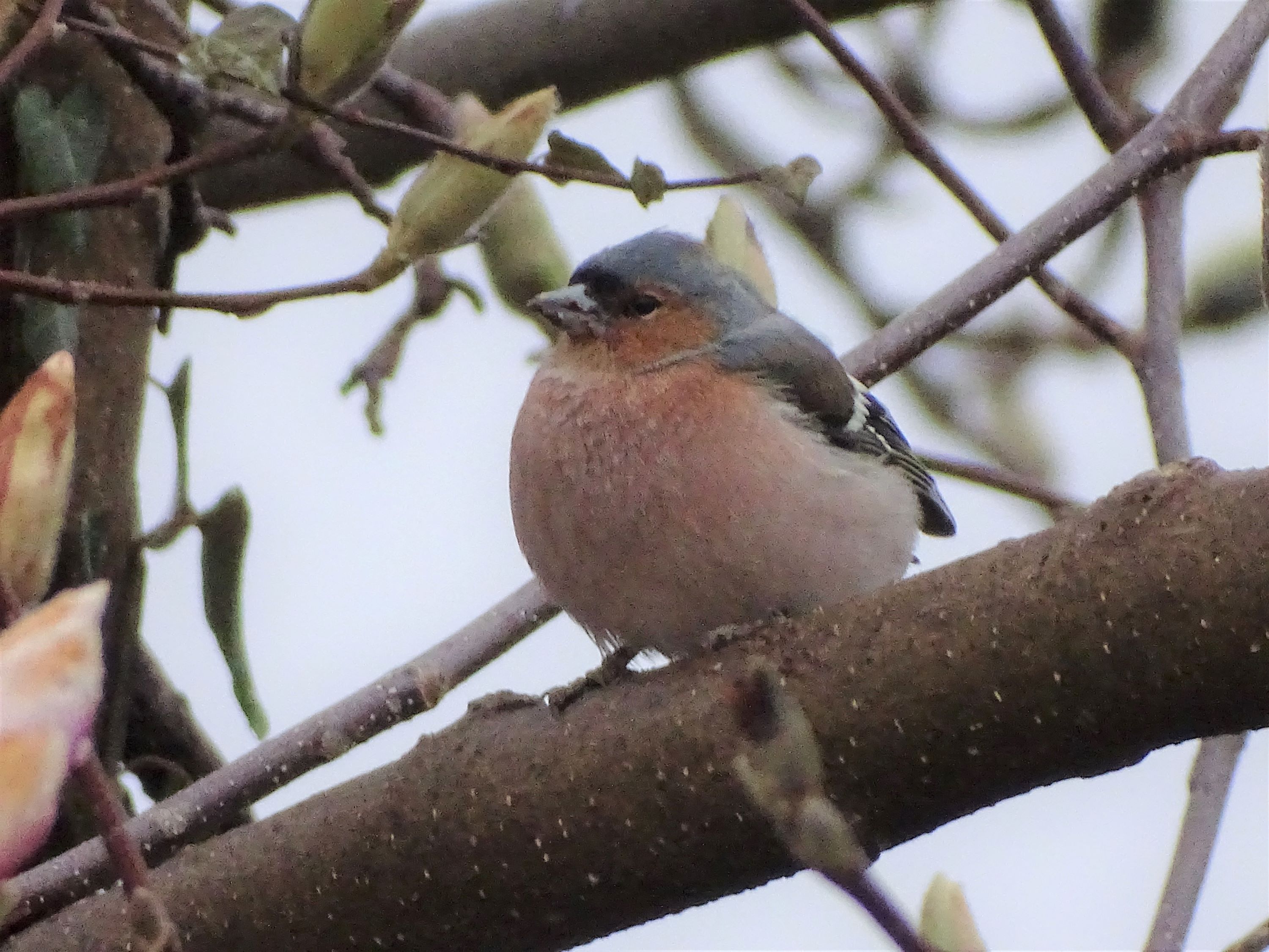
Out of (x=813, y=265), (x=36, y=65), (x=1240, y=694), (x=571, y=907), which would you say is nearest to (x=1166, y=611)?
(x=1240, y=694)

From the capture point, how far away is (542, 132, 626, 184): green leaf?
78.3 inches

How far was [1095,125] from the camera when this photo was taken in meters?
2.68

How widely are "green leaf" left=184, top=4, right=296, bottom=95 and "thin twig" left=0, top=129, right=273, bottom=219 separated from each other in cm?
7

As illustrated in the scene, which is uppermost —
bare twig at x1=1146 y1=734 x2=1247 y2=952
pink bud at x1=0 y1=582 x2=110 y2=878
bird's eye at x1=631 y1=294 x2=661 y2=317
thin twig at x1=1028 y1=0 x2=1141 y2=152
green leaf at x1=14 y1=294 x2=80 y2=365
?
thin twig at x1=1028 y1=0 x2=1141 y2=152

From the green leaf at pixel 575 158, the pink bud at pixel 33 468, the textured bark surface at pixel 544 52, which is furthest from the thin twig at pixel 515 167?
the textured bark surface at pixel 544 52

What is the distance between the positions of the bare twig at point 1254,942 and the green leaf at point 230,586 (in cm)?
161

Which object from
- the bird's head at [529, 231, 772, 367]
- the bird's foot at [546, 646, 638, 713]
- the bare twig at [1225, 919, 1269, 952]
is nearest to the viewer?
the bare twig at [1225, 919, 1269, 952]

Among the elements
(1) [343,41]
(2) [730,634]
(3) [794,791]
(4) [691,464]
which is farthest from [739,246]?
(3) [794,791]

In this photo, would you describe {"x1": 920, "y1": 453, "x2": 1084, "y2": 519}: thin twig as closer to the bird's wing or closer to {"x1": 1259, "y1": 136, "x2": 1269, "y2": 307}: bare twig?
the bird's wing

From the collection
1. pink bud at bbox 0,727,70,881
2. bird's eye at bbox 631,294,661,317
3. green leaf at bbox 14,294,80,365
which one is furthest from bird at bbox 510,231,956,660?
pink bud at bbox 0,727,70,881

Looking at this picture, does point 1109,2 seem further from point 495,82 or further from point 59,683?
point 59,683

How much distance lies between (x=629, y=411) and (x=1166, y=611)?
1447 mm

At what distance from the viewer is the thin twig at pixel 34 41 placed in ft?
5.27

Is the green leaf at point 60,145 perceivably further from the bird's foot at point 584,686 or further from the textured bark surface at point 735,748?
the textured bark surface at point 735,748
